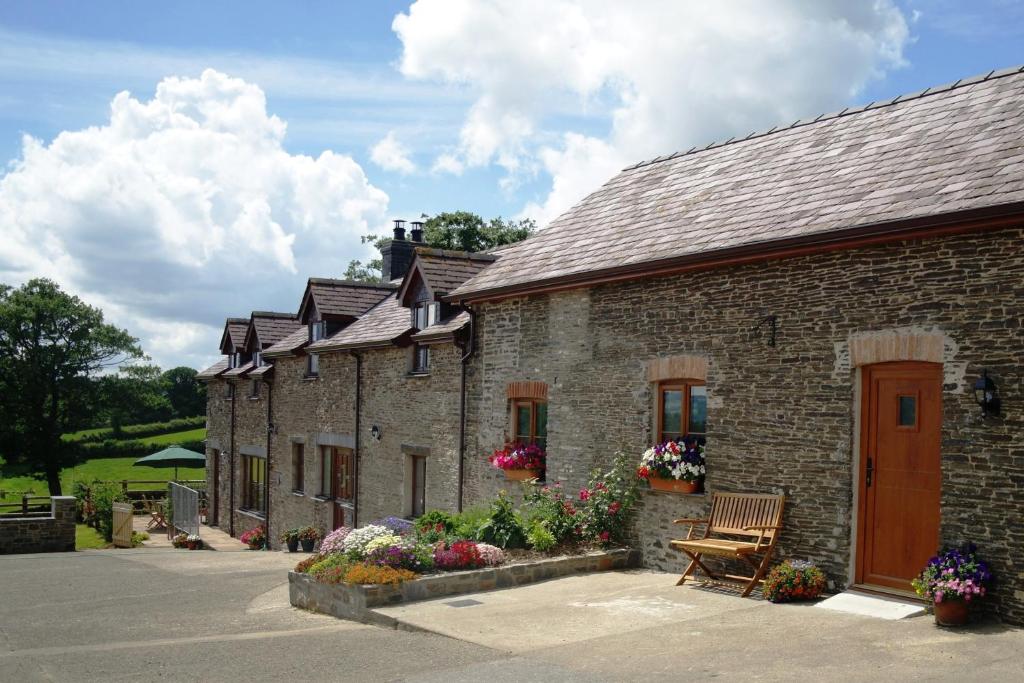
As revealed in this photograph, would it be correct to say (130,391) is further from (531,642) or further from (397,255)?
(531,642)

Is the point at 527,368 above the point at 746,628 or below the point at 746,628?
above

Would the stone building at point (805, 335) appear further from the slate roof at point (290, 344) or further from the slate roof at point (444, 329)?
the slate roof at point (290, 344)

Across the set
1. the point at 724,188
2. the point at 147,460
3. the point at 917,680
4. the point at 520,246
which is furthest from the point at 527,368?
the point at 147,460

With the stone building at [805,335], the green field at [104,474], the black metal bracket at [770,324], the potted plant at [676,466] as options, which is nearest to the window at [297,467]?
the stone building at [805,335]

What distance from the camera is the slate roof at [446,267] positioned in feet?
64.3

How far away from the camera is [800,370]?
1105 cm

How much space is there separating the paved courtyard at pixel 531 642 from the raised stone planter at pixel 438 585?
0.68 ft

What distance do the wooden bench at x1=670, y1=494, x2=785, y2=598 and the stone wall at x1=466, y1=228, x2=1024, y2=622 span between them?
16 centimetres

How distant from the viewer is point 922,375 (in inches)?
392

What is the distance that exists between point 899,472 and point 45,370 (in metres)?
44.8

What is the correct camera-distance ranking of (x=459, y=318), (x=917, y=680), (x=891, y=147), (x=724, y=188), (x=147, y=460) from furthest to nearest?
(x=147, y=460)
(x=459, y=318)
(x=724, y=188)
(x=891, y=147)
(x=917, y=680)

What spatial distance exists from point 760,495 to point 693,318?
8.18 ft

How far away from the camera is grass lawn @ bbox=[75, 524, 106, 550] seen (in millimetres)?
30125

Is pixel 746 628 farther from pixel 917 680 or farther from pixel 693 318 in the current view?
pixel 693 318
